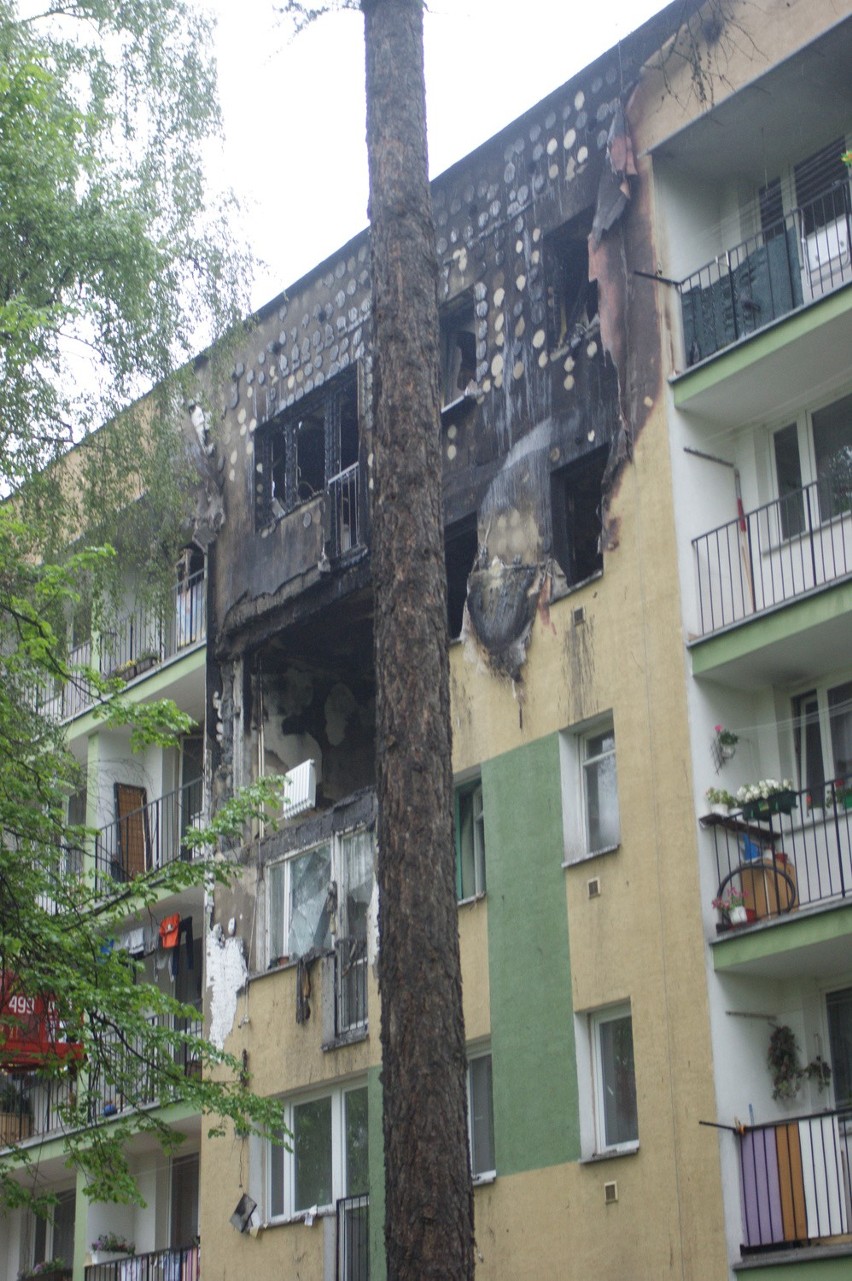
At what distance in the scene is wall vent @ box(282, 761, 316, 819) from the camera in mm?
25516

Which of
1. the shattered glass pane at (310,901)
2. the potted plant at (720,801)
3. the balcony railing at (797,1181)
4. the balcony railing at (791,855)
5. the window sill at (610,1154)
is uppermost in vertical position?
the shattered glass pane at (310,901)

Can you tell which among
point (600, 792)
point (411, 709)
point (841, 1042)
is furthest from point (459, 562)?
point (411, 709)

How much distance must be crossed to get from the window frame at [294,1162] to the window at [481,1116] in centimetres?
198

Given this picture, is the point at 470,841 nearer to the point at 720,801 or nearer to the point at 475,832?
the point at 475,832

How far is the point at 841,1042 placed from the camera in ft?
61.2

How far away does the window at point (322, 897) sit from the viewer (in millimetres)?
24094

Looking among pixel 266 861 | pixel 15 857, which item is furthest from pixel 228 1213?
pixel 15 857

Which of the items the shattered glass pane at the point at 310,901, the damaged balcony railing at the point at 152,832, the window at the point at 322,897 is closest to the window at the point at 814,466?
the window at the point at 322,897

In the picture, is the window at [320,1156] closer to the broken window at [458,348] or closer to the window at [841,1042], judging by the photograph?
the window at [841,1042]

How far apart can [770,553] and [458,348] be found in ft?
19.9

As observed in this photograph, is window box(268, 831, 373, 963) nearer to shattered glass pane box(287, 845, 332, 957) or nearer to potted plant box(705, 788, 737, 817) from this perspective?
shattered glass pane box(287, 845, 332, 957)

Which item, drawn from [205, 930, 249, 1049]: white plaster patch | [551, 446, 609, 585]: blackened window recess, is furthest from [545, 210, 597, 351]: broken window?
[205, 930, 249, 1049]: white plaster patch

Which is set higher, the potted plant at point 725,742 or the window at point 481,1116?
the potted plant at point 725,742

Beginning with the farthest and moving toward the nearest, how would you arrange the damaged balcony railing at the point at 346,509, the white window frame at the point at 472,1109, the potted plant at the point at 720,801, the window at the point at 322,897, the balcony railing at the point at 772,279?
the damaged balcony railing at the point at 346,509, the window at the point at 322,897, the white window frame at the point at 472,1109, the balcony railing at the point at 772,279, the potted plant at the point at 720,801
